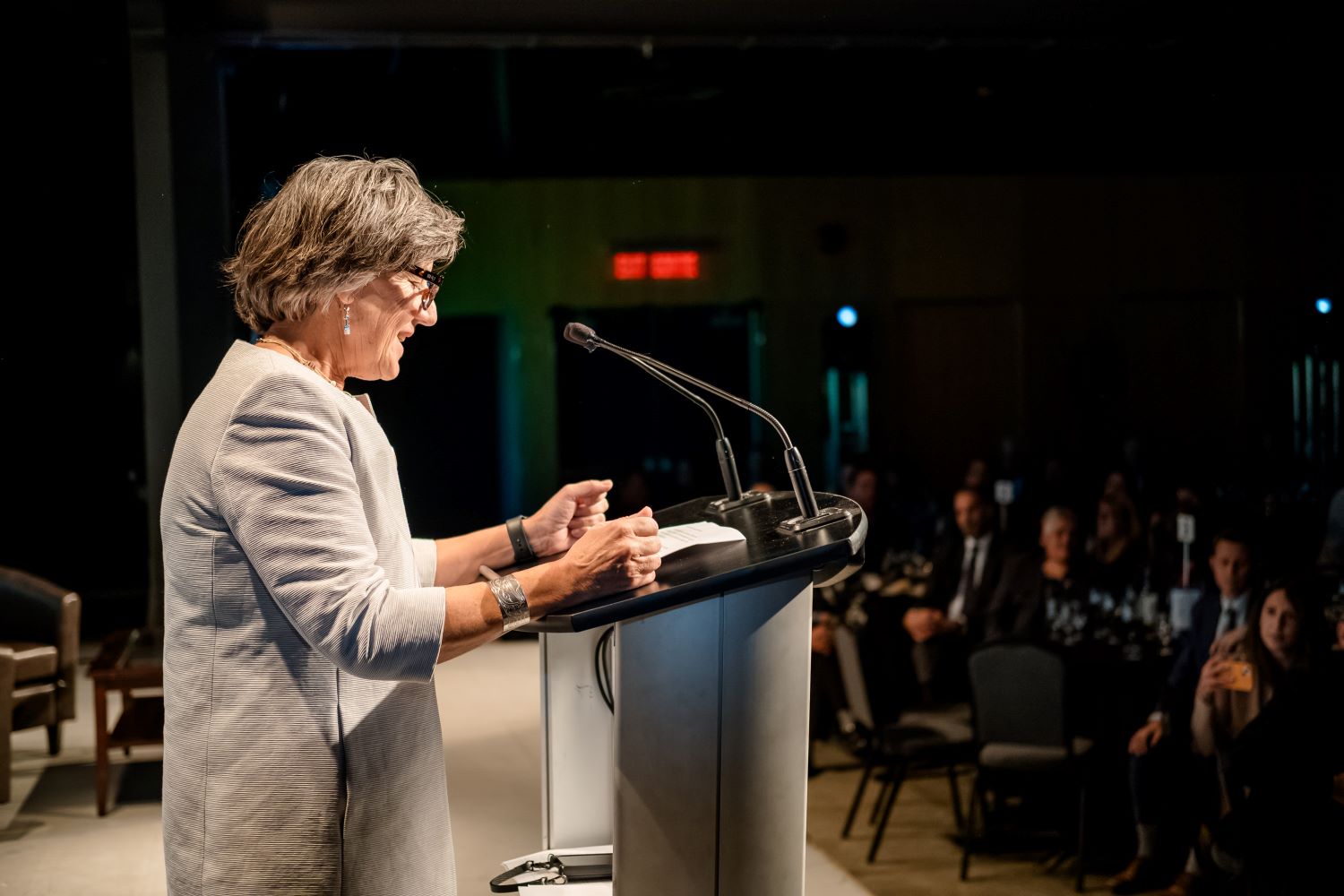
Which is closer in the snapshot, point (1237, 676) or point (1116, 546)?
point (1237, 676)

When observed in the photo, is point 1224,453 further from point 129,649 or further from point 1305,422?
point 129,649

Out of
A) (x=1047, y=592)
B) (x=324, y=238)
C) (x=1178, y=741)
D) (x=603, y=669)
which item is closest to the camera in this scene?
(x=324, y=238)

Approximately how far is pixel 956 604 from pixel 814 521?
11.4ft

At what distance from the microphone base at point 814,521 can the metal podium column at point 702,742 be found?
0.14m

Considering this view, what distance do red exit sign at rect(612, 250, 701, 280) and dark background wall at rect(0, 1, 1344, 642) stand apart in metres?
0.10

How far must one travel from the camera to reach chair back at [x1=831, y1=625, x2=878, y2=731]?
12.8 ft

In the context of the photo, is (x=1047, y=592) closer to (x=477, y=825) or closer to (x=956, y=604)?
(x=956, y=604)

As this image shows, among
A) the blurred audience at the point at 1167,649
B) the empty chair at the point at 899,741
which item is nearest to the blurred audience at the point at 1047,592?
the blurred audience at the point at 1167,649

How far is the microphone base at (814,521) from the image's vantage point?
1.56 metres

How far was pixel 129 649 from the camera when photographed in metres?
Result: 4.42

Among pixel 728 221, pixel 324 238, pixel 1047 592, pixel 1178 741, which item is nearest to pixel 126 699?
pixel 1047 592

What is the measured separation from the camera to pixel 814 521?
1576mm

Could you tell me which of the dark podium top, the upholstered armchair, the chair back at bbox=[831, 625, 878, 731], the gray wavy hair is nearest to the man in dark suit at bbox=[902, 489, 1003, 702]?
the chair back at bbox=[831, 625, 878, 731]

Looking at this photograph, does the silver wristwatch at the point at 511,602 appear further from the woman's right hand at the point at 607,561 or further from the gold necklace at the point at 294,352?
the gold necklace at the point at 294,352
